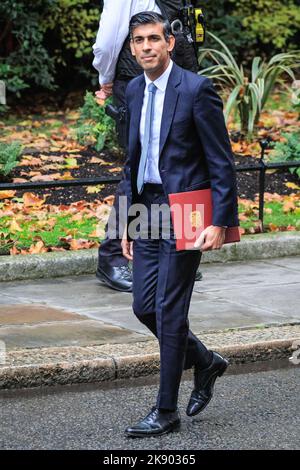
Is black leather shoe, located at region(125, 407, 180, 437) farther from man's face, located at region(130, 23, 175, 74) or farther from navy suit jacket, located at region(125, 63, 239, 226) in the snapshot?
man's face, located at region(130, 23, 175, 74)

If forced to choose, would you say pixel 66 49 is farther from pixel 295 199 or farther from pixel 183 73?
pixel 183 73

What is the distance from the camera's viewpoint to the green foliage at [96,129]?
11.4 metres

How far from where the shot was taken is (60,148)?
1198 centimetres

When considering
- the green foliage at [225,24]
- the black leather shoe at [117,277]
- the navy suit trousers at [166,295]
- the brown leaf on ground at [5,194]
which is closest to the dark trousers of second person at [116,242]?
the black leather shoe at [117,277]

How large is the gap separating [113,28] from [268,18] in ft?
30.0

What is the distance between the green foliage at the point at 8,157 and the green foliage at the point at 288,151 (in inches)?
92.5

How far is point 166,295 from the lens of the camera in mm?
5379

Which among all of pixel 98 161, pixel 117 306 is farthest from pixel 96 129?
pixel 117 306

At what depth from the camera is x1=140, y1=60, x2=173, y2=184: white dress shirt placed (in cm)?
542

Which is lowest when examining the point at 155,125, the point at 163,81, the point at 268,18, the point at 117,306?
the point at 117,306

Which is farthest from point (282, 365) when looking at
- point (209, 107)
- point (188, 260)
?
point (209, 107)

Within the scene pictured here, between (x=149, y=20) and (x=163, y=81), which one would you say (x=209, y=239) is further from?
(x=149, y=20)

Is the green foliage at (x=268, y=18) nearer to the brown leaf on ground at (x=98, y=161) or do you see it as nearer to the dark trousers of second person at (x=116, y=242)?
the brown leaf on ground at (x=98, y=161)
